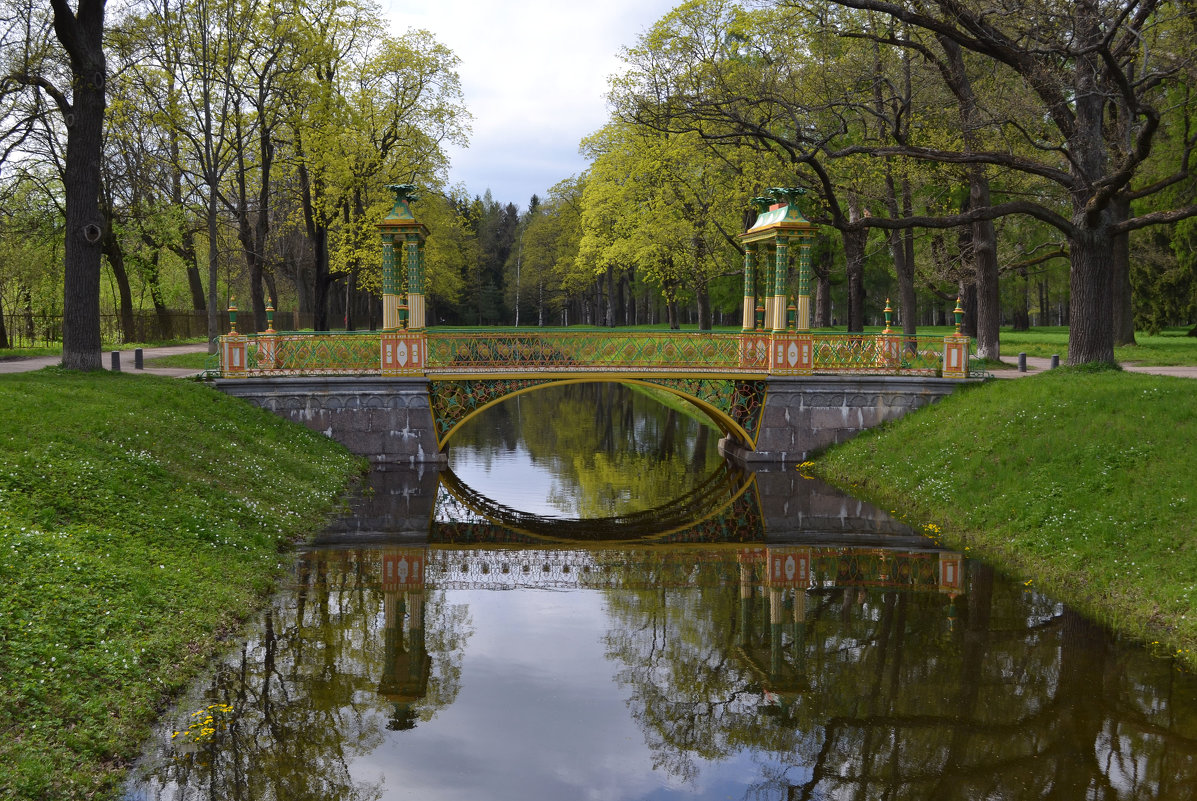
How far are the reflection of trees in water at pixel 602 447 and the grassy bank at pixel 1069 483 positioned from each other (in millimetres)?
4164

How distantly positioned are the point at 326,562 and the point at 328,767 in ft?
19.2

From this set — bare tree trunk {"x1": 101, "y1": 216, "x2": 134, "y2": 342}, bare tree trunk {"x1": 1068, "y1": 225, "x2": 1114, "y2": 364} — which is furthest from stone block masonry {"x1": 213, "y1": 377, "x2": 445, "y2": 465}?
bare tree trunk {"x1": 101, "y1": 216, "x2": 134, "y2": 342}

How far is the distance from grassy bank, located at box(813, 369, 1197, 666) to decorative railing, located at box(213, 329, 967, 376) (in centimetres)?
274

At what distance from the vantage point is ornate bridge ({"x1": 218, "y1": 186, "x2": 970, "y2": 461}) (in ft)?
65.1

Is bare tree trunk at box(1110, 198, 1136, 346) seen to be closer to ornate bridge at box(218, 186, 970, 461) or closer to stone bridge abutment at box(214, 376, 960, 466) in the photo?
ornate bridge at box(218, 186, 970, 461)

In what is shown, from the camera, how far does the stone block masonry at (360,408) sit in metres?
19.9

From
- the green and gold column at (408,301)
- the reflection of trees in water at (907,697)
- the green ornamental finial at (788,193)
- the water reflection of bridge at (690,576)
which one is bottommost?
the reflection of trees in water at (907,697)

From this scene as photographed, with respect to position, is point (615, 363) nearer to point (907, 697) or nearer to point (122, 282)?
point (907, 697)

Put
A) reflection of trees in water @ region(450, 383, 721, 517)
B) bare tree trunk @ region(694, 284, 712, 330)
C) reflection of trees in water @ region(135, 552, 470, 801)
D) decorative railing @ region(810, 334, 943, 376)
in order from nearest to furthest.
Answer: reflection of trees in water @ region(135, 552, 470, 801)
reflection of trees in water @ region(450, 383, 721, 517)
decorative railing @ region(810, 334, 943, 376)
bare tree trunk @ region(694, 284, 712, 330)

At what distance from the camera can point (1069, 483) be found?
538 inches

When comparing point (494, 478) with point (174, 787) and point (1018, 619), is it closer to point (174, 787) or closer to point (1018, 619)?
point (1018, 619)

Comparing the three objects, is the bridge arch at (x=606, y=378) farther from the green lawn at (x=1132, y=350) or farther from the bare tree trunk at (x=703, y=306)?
the bare tree trunk at (x=703, y=306)

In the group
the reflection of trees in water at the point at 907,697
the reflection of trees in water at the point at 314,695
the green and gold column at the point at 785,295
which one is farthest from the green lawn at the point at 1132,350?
the reflection of trees in water at the point at 314,695

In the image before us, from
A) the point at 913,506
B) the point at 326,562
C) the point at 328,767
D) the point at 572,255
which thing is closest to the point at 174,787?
the point at 328,767
